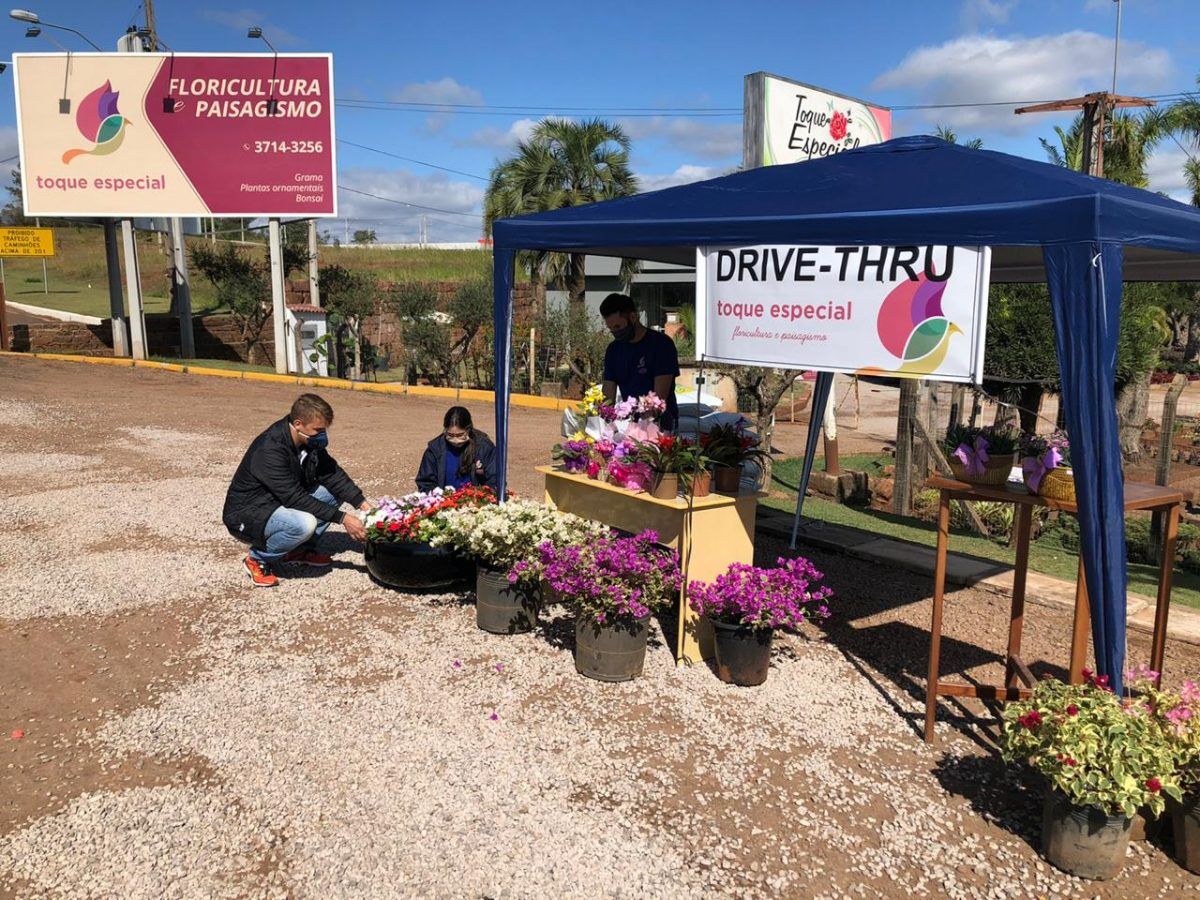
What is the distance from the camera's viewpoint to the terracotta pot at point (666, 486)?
4.57m

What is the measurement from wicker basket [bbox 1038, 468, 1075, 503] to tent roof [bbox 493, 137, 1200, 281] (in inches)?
35.6

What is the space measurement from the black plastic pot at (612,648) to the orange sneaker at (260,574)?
247cm

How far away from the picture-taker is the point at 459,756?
366 centimetres

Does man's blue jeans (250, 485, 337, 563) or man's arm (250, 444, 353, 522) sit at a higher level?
man's arm (250, 444, 353, 522)

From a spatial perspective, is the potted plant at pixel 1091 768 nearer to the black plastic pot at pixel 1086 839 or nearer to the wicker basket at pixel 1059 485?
the black plastic pot at pixel 1086 839

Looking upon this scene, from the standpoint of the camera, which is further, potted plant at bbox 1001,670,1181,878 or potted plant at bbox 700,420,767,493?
potted plant at bbox 700,420,767,493

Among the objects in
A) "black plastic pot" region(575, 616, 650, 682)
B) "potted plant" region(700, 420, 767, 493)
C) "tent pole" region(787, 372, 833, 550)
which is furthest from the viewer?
"tent pole" region(787, 372, 833, 550)

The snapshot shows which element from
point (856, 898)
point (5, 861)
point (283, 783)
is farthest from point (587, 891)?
point (5, 861)

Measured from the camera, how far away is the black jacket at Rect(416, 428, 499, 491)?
5789mm

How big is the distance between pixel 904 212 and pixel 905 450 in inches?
251

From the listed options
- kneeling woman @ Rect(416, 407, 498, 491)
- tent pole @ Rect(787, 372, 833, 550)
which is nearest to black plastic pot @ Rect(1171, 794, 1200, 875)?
tent pole @ Rect(787, 372, 833, 550)

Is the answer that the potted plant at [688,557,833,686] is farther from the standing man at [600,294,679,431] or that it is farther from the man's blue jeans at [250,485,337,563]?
the man's blue jeans at [250,485,337,563]

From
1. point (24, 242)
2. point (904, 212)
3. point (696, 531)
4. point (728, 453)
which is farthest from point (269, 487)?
point (24, 242)

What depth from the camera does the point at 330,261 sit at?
138ft
